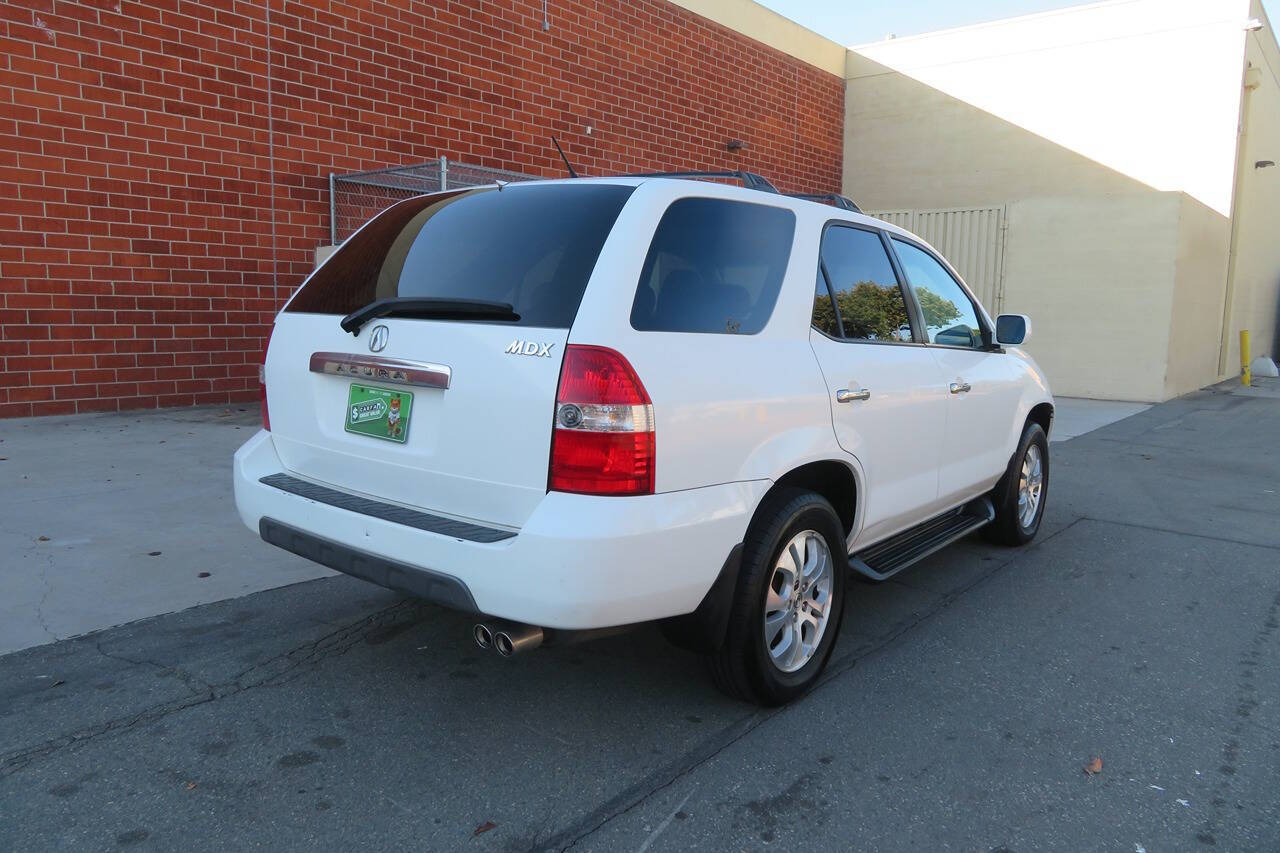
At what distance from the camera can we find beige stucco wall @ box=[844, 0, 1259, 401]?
1501 centimetres

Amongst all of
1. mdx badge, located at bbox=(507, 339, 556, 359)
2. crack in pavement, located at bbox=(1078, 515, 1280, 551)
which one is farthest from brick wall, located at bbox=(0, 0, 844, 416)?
crack in pavement, located at bbox=(1078, 515, 1280, 551)

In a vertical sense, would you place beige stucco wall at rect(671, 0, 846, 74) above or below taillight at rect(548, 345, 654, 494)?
above

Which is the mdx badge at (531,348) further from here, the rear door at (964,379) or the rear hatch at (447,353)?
the rear door at (964,379)

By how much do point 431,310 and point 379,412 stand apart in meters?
0.40

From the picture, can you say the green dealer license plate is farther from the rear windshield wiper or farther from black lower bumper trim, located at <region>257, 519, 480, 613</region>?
black lower bumper trim, located at <region>257, 519, 480, 613</region>

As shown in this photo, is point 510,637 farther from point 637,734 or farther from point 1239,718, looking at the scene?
point 1239,718

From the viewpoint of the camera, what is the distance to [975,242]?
16.5m

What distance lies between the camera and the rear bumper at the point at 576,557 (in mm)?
2670

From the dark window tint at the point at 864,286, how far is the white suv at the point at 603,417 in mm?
19

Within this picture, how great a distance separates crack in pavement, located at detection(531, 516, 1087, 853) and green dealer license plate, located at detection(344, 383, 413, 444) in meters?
1.31

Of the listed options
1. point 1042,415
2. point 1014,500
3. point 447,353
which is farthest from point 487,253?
point 1042,415

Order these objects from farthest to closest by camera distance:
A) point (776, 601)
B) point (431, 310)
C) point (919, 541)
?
1. point (919, 541)
2. point (776, 601)
3. point (431, 310)

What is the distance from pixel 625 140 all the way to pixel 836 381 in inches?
485

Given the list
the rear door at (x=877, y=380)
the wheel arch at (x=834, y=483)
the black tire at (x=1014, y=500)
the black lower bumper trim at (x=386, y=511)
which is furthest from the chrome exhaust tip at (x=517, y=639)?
the black tire at (x=1014, y=500)
